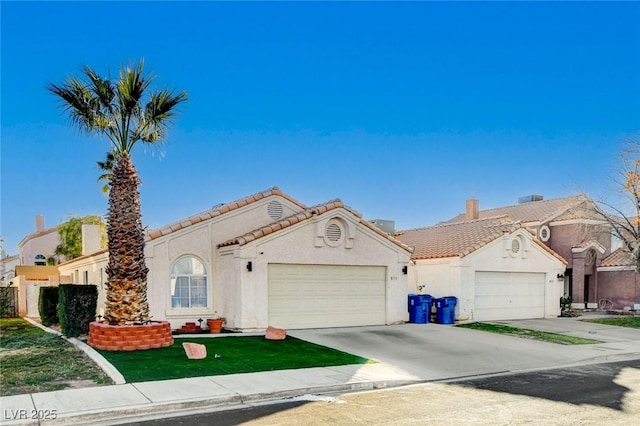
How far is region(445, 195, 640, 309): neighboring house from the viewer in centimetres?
2728

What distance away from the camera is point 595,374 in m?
11.1

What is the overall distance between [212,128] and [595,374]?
1705cm

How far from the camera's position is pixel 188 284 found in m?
16.8

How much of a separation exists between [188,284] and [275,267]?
2.87 m

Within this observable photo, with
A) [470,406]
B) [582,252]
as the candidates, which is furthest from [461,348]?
[582,252]

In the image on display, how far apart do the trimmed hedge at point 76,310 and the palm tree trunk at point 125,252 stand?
1967mm

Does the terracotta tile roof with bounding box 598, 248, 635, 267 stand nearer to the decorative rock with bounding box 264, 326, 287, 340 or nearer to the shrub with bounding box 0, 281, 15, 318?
the decorative rock with bounding box 264, 326, 287, 340

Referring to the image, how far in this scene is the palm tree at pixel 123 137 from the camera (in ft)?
42.2

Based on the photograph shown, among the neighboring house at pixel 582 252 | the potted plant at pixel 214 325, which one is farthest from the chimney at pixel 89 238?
the neighboring house at pixel 582 252

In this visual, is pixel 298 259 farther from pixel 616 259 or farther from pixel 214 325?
pixel 616 259

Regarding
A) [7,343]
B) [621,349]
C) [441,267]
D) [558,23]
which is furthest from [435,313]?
[7,343]

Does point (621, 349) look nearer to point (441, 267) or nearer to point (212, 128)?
point (441, 267)

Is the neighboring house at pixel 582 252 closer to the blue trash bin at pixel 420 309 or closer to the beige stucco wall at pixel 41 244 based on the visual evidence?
the blue trash bin at pixel 420 309

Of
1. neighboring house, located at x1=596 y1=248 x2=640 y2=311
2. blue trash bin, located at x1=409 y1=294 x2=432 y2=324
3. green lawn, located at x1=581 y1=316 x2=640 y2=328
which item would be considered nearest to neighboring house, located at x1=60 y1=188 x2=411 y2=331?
blue trash bin, located at x1=409 y1=294 x2=432 y2=324
